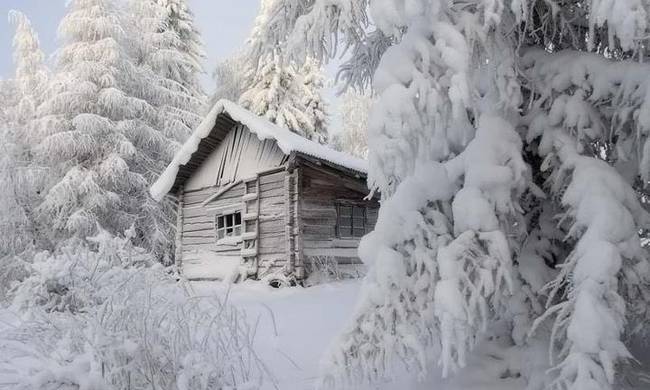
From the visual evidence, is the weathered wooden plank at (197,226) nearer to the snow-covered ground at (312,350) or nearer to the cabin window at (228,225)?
the cabin window at (228,225)

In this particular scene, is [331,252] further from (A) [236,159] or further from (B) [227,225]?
(A) [236,159]

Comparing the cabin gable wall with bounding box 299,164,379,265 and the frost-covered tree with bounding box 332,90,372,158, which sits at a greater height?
the frost-covered tree with bounding box 332,90,372,158

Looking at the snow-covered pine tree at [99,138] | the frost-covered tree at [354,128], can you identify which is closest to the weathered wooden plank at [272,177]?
the snow-covered pine tree at [99,138]

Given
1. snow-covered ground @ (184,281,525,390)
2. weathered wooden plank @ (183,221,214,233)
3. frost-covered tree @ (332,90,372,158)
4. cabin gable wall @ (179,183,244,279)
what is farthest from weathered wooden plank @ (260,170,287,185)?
frost-covered tree @ (332,90,372,158)

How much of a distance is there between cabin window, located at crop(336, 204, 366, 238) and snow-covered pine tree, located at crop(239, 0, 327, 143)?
8924 millimetres

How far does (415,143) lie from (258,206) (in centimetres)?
1000

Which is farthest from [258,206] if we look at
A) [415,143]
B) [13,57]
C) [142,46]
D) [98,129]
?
[13,57]

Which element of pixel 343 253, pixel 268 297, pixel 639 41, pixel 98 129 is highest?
pixel 98 129

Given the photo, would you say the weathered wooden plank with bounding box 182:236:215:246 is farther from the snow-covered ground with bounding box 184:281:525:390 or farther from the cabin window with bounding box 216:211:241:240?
the snow-covered ground with bounding box 184:281:525:390

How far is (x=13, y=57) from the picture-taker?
65.2 feet

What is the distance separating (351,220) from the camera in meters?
13.9

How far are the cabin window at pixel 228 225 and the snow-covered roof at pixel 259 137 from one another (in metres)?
1.73

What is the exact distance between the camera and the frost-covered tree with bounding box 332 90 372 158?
27281 mm

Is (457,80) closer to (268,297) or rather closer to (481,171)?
(481,171)
